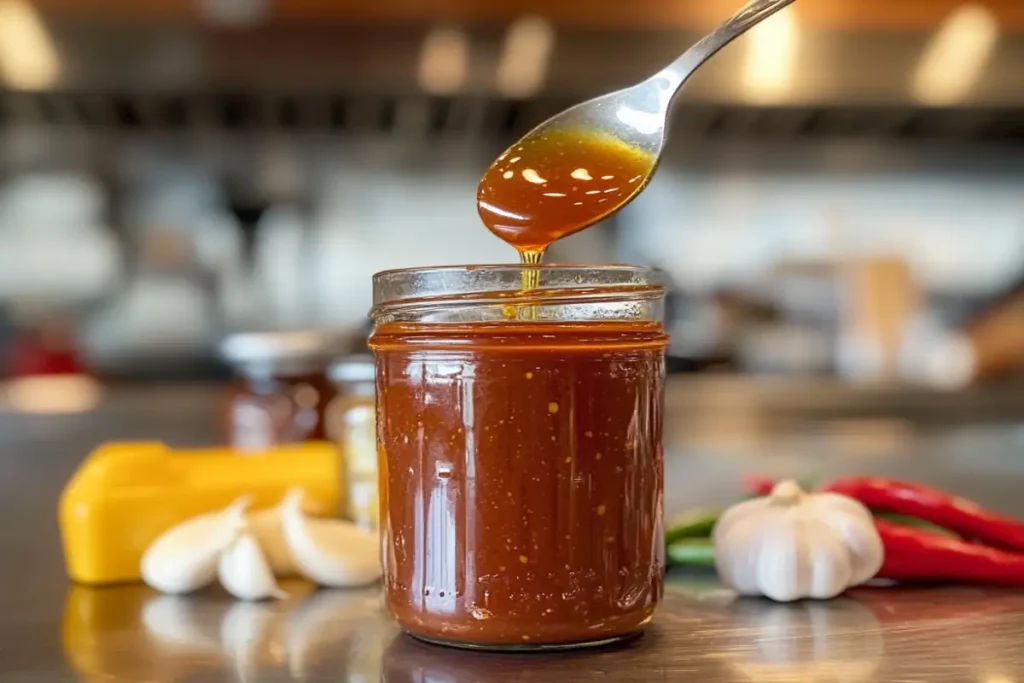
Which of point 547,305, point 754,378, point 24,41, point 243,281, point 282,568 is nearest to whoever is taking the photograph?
point 547,305

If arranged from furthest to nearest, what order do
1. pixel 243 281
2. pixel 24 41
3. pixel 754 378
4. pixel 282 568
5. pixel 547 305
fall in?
1. pixel 243 281
2. pixel 754 378
3. pixel 24 41
4. pixel 282 568
5. pixel 547 305

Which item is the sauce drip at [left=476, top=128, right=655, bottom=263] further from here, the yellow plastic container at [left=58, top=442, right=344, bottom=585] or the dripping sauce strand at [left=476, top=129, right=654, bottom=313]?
the yellow plastic container at [left=58, top=442, right=344, bottom=585]

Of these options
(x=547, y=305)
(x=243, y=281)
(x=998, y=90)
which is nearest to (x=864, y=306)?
(x=998, y=90)

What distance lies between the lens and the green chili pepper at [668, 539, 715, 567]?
2.23ft

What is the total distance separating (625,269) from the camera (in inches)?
21.2

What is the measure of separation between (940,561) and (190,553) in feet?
1.48

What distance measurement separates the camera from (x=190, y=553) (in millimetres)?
646

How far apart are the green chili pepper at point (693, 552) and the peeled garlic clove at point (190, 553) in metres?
0.28

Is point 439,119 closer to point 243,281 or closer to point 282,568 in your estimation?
point 243,281

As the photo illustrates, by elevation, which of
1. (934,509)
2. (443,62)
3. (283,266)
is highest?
(443,62)

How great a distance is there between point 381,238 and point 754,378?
914mm

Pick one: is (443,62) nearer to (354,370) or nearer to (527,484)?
(354,370)

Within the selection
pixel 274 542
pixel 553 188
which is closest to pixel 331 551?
Answer: pixel 274 542

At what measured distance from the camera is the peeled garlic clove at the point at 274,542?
0.67 meters
